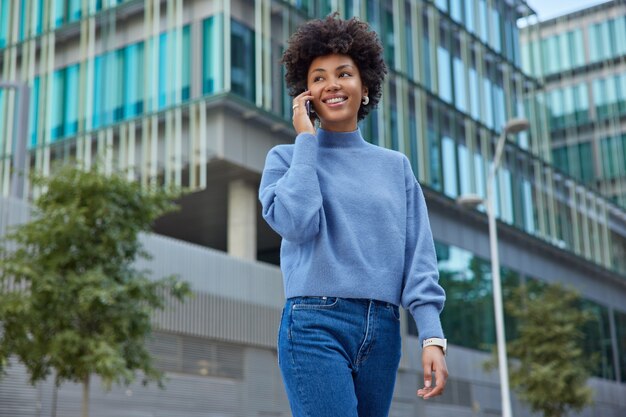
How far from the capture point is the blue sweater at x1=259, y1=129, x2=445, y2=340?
9.20 feet

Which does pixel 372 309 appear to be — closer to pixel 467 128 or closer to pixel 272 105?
pixel 272 105

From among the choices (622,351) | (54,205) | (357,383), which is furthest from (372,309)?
(622,351)

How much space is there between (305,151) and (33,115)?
23887mm

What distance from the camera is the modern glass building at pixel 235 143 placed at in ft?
69.2

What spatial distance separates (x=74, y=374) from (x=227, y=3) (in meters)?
11.8

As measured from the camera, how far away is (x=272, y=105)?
24.0 meters

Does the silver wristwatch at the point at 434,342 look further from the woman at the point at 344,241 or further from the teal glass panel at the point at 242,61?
the teal glass panel at the point at 242,61

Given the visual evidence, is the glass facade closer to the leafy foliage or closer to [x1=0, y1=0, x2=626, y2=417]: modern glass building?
[x1=0, y1=0, x2=626, y2=417]: modern glass building

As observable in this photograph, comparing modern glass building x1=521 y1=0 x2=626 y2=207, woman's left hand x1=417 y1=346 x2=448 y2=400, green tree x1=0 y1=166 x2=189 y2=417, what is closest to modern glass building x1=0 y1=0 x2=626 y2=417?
green tree x1=0 y1=166 x2=189 y2=417

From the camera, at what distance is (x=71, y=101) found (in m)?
24.8

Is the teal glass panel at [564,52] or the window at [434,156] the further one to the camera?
the teal glass panel at [564,52]

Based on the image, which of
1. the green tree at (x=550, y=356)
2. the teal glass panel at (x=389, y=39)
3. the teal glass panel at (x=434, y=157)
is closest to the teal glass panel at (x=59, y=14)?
the teal glass panel at (x=389, y=39)

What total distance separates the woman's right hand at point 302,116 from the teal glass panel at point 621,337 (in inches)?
1637

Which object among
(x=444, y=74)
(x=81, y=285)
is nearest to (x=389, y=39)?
(x=444, y=74)
